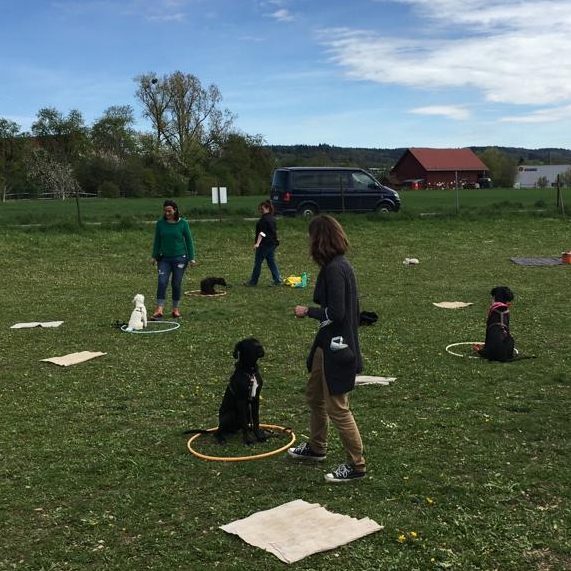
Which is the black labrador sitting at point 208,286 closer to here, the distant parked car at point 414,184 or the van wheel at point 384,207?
the van wheel at point 384,207

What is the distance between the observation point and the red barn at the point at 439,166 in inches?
3679

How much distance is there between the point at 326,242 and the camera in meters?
4.36

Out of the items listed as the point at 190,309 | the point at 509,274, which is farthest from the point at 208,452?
the point at 509,274

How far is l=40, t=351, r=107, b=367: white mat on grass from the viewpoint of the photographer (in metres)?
7.82

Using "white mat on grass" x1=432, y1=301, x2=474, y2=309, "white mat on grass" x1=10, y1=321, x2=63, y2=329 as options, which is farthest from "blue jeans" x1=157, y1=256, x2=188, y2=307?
"white mat on grass" x1=432, y1=301, x2=474, y2=309

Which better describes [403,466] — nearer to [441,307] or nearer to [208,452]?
[208,452]

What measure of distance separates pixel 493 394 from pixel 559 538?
2762mm

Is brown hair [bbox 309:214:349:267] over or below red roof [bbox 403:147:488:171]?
below

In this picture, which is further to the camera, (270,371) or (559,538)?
(270,371)

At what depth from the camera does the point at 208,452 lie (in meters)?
5.01

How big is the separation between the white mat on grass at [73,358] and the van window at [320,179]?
16684mm

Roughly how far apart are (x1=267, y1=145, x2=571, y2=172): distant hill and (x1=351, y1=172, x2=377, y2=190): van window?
1326 inches

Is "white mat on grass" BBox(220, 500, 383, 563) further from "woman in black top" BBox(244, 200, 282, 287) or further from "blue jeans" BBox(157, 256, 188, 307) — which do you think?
"woman in black top" BBox(244, 200, 282, 287)

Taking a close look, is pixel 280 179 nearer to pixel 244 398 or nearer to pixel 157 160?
pixel 244 398
